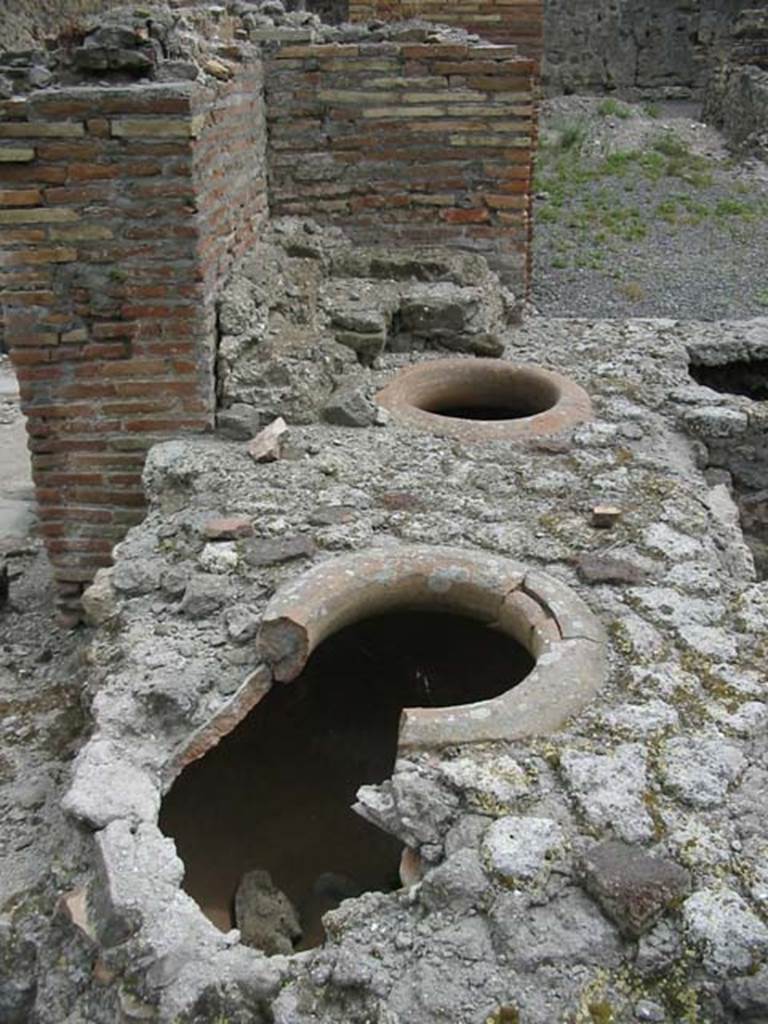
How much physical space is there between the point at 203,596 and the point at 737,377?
156 inches

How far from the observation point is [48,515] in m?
4.69

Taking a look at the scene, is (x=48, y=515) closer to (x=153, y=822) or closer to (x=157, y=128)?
(x=157, y=128)

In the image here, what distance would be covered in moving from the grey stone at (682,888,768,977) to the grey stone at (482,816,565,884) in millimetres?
303

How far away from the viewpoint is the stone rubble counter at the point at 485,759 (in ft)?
6.75

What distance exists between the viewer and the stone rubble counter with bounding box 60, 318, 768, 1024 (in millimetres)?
2059

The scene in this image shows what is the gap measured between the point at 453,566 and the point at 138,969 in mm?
1640

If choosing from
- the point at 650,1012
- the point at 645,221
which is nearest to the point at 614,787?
the point at 650,1012

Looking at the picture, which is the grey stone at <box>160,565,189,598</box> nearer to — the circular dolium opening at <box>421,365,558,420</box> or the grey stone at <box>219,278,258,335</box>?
the grey stone at <box>219,278,258,335</box>

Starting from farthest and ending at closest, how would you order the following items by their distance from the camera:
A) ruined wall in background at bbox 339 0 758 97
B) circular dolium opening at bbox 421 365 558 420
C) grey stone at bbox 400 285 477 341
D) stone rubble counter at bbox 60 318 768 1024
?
1. ruined wall in background at bbox 339 0 758 97
2. grey stone at bbox 400 285 477 341
3. circular dolium opening at bbox 421 365 558 420
4. stone rubble counter at bbox 60 318 768 1024

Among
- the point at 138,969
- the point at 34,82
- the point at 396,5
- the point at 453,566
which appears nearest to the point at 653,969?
the point at 138,969

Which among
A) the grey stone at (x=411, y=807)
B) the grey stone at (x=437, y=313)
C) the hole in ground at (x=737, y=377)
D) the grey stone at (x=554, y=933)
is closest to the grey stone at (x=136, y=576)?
the grey stone at (x=411, y=807)

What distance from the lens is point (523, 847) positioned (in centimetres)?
228

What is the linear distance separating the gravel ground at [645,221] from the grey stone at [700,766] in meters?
5.46

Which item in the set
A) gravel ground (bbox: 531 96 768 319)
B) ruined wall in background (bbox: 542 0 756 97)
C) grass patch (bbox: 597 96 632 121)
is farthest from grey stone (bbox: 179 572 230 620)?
ruined wall in background (bbox: 542 0 756 97)
